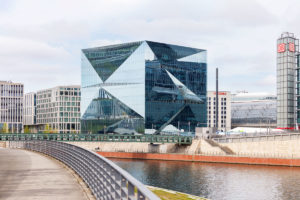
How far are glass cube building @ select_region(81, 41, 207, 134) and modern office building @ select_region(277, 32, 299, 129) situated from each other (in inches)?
1442

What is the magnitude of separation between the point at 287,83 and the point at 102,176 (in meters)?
146

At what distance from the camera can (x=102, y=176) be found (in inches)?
740

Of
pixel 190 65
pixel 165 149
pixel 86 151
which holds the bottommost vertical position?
pixel 165 149

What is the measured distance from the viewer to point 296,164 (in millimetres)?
105438

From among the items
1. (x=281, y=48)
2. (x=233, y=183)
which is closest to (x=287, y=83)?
(x=281, y=48)

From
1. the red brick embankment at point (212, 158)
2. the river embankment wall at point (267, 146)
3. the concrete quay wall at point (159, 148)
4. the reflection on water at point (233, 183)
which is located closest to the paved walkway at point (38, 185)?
the reflection on water at point (233, 183)

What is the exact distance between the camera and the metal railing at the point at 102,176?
473 inches

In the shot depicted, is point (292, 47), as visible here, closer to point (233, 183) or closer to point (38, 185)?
point (233, 183)

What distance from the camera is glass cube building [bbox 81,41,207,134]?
565ft

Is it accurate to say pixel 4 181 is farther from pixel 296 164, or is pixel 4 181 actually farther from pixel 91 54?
pixel 91 54

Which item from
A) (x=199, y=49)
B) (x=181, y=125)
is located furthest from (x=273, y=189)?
(x=199, y=49)

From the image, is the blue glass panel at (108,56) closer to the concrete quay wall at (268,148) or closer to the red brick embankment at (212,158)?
the red brick embankment at (212,158)

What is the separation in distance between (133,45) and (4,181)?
152645mm

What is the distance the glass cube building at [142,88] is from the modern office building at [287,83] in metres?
36.6
